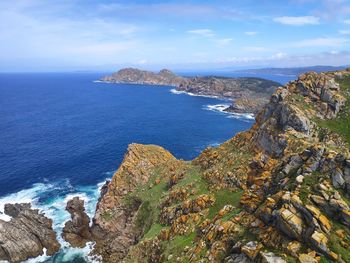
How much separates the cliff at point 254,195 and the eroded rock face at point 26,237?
1103 cm

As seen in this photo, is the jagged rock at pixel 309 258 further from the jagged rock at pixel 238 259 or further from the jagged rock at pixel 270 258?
the jagged rock at pixel 238 259

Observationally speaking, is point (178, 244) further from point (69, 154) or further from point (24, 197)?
point (69, 154)

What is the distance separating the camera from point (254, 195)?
45.2m

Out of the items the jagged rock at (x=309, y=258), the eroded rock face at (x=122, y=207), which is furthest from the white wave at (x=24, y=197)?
the jagged rock at (x=309, y=258)

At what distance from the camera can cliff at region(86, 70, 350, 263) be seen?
106 feet

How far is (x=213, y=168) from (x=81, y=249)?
36068 millimetres

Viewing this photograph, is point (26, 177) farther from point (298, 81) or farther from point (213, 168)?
point (298, 81)

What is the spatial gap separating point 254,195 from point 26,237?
5698 cm

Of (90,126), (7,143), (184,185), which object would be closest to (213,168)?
(184,185)

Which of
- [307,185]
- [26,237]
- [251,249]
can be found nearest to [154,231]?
[26,237]

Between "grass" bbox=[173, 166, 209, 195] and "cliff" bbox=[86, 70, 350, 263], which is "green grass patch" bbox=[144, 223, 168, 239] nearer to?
"cliff" bbox=[86, 70, 350, 263]

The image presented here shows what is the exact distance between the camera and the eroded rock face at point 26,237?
239ft

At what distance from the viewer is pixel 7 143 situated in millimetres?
150250

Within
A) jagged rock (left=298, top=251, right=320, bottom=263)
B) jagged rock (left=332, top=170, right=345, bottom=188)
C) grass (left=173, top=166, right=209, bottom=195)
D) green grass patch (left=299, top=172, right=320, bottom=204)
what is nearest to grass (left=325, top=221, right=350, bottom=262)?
jagged rock (left=298, top=251, right=320, bottom=263)
